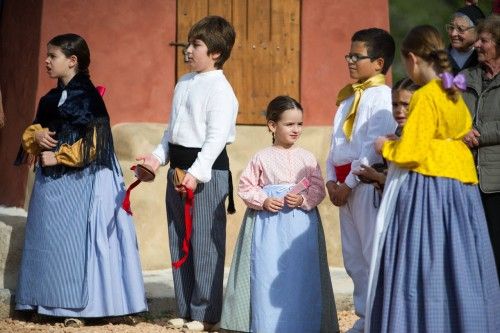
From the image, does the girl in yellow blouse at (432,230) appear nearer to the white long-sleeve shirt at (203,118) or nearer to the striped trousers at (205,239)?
the white long-sleeve shirt at (203,118)

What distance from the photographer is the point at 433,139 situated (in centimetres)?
554

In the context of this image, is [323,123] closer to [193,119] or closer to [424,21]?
[193,119]

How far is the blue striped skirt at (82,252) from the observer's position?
23.6ft

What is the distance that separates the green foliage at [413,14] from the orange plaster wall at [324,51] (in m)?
7.89

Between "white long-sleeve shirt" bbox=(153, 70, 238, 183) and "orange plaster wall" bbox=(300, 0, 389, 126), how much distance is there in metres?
3.51

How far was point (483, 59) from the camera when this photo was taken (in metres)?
6.49

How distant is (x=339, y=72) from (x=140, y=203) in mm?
2514

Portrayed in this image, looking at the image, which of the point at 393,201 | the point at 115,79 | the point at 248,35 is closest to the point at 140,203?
the point at 115,79

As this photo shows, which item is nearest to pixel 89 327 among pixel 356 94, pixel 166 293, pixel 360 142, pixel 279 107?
pixel 166 293

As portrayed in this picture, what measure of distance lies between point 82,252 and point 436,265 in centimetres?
266

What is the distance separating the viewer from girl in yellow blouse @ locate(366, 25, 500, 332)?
5363mm

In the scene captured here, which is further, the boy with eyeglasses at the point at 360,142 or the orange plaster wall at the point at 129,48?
the orange plaster wall at the point at 129,48

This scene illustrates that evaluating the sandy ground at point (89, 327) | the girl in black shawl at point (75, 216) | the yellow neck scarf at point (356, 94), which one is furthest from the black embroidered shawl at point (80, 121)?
the yellow neck scarf at point (356, 94)

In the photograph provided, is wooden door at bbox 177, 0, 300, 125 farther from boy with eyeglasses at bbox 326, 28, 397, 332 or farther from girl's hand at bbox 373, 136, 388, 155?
girl's hand at bbox 373, 136, 388, 155
